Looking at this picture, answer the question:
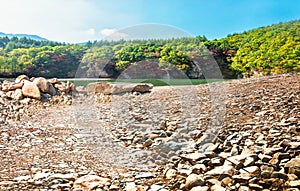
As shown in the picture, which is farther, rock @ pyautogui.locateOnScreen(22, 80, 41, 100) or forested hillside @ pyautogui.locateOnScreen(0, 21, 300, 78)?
forested hillside @ pyautogui.locateOnScreen(0, 21, 300, 78)

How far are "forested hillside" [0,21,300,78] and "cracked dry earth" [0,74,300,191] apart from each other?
649cm

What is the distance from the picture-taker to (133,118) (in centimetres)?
653

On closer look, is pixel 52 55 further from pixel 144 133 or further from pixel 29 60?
pixel 144 133

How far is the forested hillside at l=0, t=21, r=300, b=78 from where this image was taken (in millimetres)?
14703

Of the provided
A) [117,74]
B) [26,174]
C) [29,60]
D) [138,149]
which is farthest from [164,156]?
[29,60]

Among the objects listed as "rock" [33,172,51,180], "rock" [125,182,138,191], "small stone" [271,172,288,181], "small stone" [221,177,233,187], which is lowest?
"rock" [33,172,51,180]

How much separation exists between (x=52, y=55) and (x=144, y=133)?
36.1 meters

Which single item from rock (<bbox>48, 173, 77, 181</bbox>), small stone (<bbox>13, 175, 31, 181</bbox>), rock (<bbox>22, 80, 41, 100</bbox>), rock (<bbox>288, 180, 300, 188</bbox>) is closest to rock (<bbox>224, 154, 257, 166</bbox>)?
rock (<bbox>288, 180, 300, 188</bbox>)

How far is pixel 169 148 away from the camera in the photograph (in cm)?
397

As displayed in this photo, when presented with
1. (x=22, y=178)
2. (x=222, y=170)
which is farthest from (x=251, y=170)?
(x=22, y=178)

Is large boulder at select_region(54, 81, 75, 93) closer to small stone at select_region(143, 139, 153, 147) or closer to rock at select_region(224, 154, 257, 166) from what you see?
small stone at select_region(143, 139, 153, 147)

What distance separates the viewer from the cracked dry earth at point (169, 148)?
2.76 m

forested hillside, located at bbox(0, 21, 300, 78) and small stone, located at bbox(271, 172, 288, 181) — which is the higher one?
forested hillside, located at bbox(0, 21, 300, 78)

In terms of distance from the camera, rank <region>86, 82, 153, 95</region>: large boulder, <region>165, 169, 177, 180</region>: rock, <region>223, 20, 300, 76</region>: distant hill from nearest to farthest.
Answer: <region>165, 169, 177, 180</region>: rock → <region>86, 82, 153, 95</region>: large boulder → <region>223, 20, 300, 76</region>: distant hill
